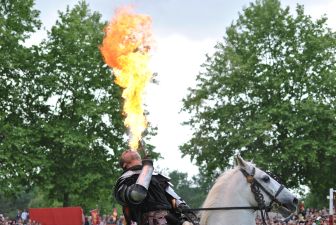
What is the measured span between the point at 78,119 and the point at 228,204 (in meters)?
28.0

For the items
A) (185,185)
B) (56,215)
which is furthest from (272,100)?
(185,185)

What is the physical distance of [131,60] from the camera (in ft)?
31.2

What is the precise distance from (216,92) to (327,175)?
8398 mm

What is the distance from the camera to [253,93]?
36344 mm

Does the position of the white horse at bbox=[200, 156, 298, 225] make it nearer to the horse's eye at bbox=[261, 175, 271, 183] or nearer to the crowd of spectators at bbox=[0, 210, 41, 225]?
the horse's eye at bbox=[261, 175, 271, 183]

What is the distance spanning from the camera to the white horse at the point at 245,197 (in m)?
6.61

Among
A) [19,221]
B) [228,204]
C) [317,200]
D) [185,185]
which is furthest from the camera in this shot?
[185,185]

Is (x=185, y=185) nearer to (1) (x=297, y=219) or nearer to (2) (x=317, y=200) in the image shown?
(2) (x=317, y=200)

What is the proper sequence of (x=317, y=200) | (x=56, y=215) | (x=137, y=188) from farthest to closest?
(x=317, y=200) < (x=56, y=215) < (x=137, y=188)

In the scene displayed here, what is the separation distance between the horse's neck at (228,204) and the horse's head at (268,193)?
0.44 feet

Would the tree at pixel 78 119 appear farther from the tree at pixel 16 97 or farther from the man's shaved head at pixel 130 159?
the man's shaved head at pixel 130 159

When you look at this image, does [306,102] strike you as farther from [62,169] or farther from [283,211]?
[283,211]

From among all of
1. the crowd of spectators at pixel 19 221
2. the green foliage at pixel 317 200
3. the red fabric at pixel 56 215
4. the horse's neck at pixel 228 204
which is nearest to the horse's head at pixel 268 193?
the horse's neck at pixel 228 204

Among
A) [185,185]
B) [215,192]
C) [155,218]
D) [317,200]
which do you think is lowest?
[155,218]
